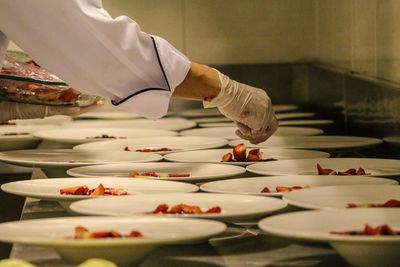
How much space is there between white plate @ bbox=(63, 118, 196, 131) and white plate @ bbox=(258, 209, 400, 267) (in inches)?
71.1

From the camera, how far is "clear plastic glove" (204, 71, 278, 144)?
248 cm

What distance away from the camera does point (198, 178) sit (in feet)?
6.84

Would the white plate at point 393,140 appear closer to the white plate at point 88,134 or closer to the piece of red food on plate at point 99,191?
the white plate at point 88,134

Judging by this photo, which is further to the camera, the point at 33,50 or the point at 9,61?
the point at 9,61

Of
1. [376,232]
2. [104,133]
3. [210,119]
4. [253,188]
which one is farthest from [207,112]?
[376,232]

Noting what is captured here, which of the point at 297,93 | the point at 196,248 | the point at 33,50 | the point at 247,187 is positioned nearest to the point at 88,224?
the point at 196,248

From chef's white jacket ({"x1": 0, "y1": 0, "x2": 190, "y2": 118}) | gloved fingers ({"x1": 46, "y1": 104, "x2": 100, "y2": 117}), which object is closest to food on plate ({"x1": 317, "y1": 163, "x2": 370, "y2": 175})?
chef's white jacket ({"x1": 0, "y1": 0, "x2": 190, "y2": 118})

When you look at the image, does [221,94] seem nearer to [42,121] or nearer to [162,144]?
[162,144]

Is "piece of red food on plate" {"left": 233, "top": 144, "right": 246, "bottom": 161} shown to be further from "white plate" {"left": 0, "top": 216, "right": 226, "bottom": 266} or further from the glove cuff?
"white plate" {"left": 0, "top": 216, "right": 226, "bottom": 266}

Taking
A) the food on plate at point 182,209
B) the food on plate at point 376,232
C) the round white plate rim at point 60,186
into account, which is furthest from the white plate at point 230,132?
the food on plate at point 376,232

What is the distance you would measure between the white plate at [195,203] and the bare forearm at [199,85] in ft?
1.82

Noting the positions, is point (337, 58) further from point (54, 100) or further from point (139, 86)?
point (139, 86)

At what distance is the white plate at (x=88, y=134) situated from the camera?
298cm

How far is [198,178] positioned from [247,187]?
15 cm
